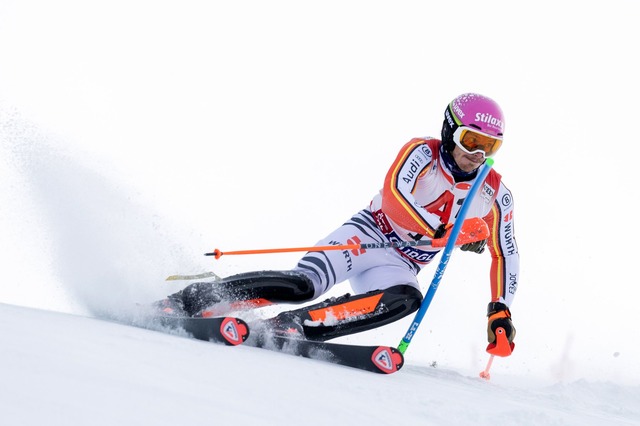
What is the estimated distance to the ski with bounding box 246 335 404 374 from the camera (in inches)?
159

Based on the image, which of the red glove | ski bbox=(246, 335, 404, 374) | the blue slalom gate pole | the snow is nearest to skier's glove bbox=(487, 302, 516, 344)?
the red glove

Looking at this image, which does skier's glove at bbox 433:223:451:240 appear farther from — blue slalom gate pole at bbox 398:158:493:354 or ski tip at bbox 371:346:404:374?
ski tip at bbox 371:346:404:374

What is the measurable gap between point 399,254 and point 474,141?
1.01m

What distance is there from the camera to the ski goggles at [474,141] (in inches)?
196

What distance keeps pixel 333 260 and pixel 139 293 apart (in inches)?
53.2

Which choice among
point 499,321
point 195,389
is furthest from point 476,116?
point 195,389

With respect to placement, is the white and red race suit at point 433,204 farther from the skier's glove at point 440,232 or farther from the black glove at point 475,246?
the black glove at point 475,246

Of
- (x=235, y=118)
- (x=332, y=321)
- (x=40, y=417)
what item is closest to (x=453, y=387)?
(x=332, y=321)

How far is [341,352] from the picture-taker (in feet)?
13.7

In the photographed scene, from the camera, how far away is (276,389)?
103 inches

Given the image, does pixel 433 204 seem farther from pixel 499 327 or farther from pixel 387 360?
pixel 387 360

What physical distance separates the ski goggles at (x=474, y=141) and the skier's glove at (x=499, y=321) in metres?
1.15

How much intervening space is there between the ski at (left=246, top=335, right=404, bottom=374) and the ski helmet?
1755mm

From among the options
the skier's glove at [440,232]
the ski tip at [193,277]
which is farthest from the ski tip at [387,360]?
the ski tip at [193,277]
